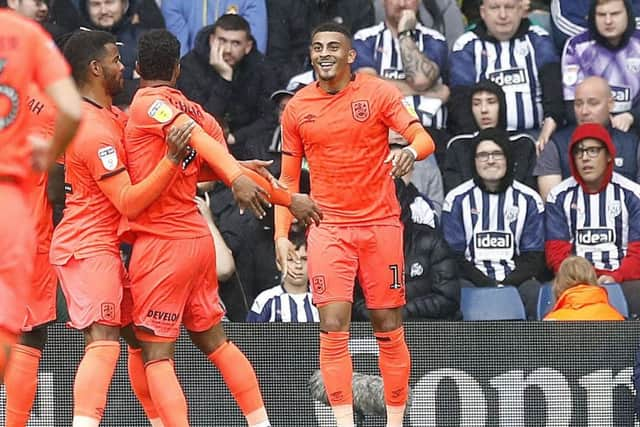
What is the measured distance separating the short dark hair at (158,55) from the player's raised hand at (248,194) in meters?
0.87

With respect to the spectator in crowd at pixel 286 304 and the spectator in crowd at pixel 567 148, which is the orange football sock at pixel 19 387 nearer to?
the spectator in crowd at pixel 286 304

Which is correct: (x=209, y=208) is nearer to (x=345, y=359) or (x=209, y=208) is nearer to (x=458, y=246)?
(x=458, y=246)

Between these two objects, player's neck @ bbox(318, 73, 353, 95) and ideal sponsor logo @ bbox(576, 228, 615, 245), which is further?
ideal sponsor logo @ bbox(576, 228, 615, 245)

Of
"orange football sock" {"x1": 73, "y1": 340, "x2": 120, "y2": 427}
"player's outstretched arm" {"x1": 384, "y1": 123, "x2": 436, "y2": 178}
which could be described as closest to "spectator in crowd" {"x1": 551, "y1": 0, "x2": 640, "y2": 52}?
"player's outstretched arm" {"x1": 384, "y1": 123, "x2": 436, "y2": 178}

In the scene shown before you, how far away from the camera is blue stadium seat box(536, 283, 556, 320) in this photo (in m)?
10.9

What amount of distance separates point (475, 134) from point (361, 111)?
306cm

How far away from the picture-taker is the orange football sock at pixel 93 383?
25.5 ft

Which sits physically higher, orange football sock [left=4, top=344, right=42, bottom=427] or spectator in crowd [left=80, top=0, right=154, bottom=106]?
spectator in crowd [left=80, top=0, right=154, bottom=106]

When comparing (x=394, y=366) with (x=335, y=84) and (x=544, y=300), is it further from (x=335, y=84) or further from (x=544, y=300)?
(x=544, y=300)

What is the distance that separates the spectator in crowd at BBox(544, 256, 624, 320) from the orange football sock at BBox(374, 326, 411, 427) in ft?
5.73

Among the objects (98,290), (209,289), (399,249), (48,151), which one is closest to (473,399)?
(399,249)

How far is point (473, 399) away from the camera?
9.82 meters

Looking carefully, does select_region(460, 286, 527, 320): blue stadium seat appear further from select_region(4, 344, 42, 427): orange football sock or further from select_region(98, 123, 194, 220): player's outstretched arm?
select_region(4, 344, 42, 427): orange football sock

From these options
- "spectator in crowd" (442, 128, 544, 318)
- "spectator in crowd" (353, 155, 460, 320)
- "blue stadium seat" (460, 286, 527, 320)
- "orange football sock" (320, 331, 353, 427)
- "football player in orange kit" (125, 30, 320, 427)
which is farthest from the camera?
"spectator in crowd" (442, 128, 544, 318)
